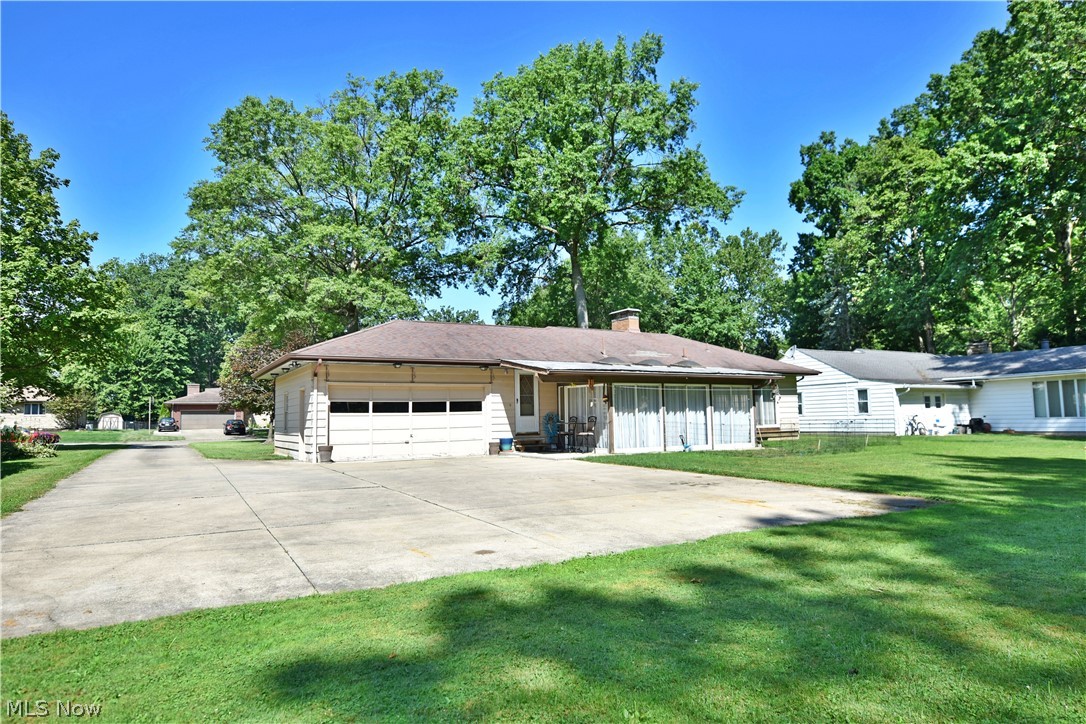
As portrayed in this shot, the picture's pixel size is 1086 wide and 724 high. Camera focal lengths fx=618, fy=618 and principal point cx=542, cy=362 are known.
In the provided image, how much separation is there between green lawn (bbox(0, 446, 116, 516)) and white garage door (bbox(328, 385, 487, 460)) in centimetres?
632

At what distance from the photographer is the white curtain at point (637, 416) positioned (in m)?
18.7

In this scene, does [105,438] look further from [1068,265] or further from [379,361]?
[1068,265]

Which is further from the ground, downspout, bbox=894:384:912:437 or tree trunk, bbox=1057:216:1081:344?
tree trunk, bbox=1057:216:1081:344

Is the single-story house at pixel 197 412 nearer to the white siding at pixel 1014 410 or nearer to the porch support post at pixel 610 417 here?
the porch support post at pixel 610 417

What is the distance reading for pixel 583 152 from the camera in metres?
30.6

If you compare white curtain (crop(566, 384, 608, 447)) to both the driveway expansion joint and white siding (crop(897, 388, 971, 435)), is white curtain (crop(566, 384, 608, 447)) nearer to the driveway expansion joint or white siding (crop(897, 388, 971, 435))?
the driveway expansion joint

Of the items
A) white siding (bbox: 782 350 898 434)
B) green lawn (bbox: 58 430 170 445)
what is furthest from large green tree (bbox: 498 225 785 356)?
green lawn (bbox: 58 430 170 445)

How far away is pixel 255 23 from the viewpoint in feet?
41.7

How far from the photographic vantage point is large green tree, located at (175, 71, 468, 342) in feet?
94.8

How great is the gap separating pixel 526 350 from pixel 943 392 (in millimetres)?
23425

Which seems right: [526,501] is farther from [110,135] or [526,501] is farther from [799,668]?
Answer: [110,135]

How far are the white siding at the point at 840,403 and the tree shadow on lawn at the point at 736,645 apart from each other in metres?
26.1

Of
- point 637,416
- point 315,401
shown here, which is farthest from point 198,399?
point 637,416

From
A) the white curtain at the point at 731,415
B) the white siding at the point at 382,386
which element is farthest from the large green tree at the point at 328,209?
the white curtain at the point at 731,415
